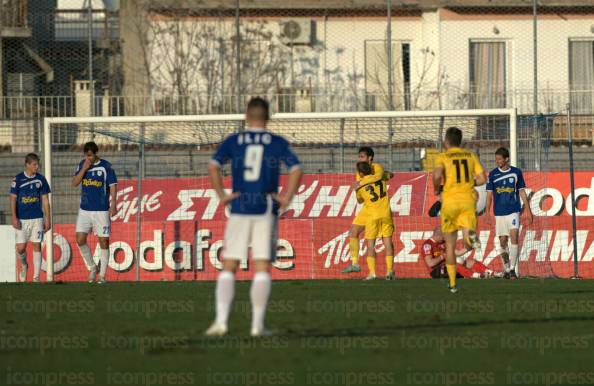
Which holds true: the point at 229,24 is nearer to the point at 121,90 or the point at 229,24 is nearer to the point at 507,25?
the point at 121,90

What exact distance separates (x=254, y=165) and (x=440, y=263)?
12.2 metres

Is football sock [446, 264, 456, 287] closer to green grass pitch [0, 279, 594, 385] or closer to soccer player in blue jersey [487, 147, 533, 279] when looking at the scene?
green grass pitch [0, 279, 594, 385]

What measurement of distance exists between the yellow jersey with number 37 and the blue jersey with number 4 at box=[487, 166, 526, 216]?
5260mm

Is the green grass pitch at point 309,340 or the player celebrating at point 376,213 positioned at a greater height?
the player celebrating at point 376,213

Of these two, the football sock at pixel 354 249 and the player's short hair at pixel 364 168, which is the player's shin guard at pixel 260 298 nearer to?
the player's short hair at pixel 364 168

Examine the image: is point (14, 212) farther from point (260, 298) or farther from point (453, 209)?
point (260, 298)

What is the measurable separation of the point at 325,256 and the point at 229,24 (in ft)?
34.3

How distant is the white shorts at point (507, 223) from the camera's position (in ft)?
65.8

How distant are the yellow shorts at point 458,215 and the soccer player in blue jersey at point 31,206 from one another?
25.6 feet

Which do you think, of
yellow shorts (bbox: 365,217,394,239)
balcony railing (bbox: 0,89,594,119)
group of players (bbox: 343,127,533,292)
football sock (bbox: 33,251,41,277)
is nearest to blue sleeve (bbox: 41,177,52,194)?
football sock (bbox: 33,251,41,277)

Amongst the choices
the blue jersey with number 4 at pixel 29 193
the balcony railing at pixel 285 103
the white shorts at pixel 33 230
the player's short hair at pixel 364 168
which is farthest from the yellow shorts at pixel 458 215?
the balcony railing at pixel 285 103

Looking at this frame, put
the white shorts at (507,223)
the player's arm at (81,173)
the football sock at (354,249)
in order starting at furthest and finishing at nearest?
1. the white shorts at (507,223)
2. the football sock at (354,249)
3. the player's arm at (81,173)

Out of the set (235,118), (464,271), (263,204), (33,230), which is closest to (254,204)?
(263,204)

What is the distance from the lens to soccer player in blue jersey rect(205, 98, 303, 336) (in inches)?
360
